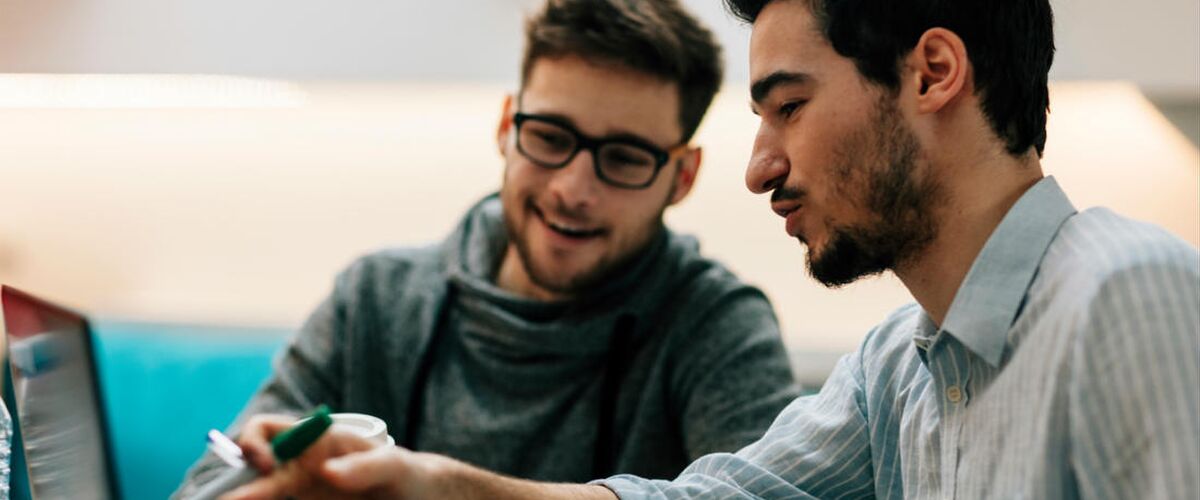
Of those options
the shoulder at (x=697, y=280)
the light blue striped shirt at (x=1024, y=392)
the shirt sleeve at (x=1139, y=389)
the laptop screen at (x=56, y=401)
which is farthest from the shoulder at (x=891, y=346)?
the laptop screen at (x=56, y=401)

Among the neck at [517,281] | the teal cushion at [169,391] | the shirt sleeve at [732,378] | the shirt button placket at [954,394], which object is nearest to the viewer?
the shirt button placket at [954,394]

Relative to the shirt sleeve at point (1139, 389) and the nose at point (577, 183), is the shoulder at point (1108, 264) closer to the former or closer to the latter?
the shirt sleeve at point (1139, 389)

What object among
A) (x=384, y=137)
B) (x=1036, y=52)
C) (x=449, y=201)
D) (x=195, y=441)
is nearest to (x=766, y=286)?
(x=449, y=201)

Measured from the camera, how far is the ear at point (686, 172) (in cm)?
147

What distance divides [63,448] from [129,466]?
912 mm

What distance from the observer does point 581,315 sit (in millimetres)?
1435

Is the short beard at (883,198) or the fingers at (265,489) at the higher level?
the short beard at (883,198)

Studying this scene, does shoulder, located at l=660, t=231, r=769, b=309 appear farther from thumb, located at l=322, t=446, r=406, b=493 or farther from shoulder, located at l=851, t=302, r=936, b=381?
thumb, located at l=322, t=446, r=406, b=493

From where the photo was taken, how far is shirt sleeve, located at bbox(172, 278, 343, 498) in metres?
1.40

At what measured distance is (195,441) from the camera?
62.4 inches

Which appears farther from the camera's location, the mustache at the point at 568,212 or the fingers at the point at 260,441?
the mustache at the point at 568,212

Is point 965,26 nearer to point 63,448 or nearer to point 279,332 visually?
point 63,448

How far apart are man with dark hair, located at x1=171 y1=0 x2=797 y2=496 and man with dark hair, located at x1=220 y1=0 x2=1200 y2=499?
329mm

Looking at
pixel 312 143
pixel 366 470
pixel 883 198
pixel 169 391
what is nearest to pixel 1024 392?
pixel 883 198
